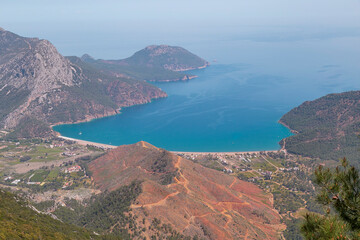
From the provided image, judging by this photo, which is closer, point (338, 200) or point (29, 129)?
point (338, 200)

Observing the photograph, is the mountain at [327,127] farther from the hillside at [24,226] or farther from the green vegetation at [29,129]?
the green vegetation at [29,129]

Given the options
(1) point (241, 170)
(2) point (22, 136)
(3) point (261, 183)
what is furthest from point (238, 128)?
(2) point (22, 136)

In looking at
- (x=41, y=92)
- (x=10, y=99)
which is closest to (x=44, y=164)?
(x=41, y=92)

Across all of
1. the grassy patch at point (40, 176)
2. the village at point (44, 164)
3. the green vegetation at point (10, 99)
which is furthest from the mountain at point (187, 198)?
the green vegetation at point (10, 99)

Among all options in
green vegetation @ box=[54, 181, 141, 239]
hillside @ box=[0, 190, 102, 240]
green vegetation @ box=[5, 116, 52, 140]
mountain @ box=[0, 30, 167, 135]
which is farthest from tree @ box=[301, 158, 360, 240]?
mountain @ box=[0, 30, 167, 135]

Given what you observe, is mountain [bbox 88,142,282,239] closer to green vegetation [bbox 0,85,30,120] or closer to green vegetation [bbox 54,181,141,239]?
green vegetation [bbox 54,181,141,239]

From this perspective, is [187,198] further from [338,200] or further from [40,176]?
[40,176]
